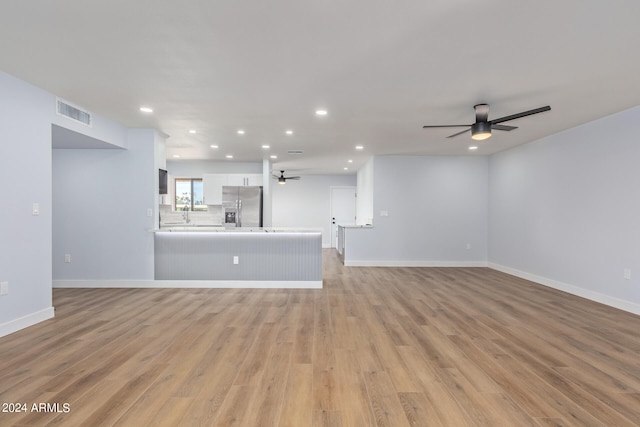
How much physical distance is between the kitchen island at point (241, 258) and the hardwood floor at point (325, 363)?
30.9 inches

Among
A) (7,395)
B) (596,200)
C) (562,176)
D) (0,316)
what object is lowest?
(7,395)

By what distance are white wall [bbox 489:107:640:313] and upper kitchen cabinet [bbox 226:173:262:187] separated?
5.82m

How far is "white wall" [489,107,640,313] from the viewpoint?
4.13m

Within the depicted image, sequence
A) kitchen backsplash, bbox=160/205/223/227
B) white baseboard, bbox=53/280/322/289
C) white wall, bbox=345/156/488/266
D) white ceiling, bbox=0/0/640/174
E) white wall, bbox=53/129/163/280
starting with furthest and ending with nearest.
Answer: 1. kitchen backsplash, bbox=160/205/223/227
2. white wall, bbox=345/156/488/266
3. white baseboard, bbox=53/280/322/289
4. white wall, bbox=53/129/163/280
5. white ceiling, bbox=0/0/640/174

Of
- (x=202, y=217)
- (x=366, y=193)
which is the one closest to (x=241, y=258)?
(x=202, y=217)

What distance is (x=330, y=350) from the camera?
2832 millimetres

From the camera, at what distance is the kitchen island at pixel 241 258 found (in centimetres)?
526

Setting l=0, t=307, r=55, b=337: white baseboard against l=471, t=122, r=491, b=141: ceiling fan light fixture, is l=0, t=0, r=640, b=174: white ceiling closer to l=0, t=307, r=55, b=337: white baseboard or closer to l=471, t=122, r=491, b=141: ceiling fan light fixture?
l=471, t=122, r=491, b=141: ceiling fan light fixture

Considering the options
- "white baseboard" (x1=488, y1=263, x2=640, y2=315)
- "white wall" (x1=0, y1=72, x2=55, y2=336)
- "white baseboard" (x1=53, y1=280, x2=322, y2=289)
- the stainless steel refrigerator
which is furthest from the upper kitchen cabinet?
"white baseboard" (x1=488, y1=263, x2=640, y2=315)

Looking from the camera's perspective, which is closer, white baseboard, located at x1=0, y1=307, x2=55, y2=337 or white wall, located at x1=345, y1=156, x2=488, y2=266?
white baseboard, located at x1=0, y1=307, x2=55, y2=337

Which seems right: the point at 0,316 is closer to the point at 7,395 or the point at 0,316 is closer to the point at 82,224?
the point at 7,395

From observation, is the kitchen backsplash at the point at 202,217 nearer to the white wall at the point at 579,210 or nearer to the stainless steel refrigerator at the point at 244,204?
the stainless steel refrigerator at the point at 244,204

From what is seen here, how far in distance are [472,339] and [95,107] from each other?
17.1ft

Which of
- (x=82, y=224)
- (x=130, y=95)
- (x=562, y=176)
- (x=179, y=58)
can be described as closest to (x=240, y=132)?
(x=130, y=95)
